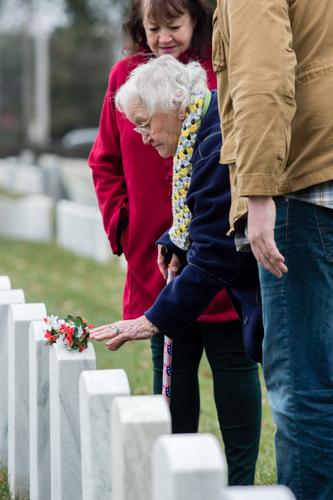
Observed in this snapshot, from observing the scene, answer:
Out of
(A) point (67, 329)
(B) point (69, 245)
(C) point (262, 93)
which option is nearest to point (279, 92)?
(C) point (262, 93)

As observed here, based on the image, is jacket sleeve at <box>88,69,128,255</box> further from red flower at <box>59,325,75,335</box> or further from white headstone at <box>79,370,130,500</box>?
white headstone at <box>79,370,130,500</box>

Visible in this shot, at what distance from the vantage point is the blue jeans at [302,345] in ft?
8.97

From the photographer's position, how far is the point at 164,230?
373cm

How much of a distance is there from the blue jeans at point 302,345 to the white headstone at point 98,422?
0.54 m

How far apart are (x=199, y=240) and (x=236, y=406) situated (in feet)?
2.49

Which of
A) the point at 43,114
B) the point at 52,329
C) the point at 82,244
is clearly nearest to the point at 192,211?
the point at 52,329

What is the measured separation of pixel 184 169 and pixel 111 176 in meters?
0.66

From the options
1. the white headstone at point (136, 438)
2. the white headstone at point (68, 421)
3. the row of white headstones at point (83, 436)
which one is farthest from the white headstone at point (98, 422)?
the white headstone at point (68, 421)

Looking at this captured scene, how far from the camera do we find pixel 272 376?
285 cm

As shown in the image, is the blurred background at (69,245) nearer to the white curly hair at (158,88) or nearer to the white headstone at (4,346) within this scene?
the white headstone at (4,346)

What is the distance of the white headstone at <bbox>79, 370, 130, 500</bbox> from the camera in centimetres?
236

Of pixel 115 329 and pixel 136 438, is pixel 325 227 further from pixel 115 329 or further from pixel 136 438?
pixel 136 438

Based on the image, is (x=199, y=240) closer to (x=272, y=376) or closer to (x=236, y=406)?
(x=272, y=376)

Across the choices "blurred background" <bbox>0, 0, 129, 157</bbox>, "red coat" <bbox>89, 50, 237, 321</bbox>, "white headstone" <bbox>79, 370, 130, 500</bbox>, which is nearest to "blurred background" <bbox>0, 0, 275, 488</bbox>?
"red coat" <bbox>89, 50, 237, 321</bbox>
